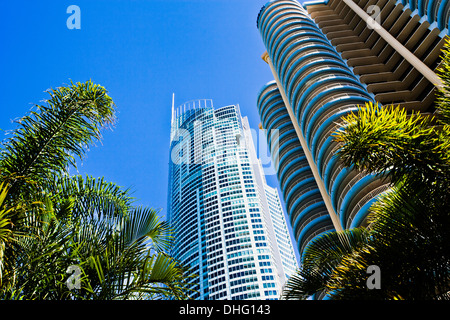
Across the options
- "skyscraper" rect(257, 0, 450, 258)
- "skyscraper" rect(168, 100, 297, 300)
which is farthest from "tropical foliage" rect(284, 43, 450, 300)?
"skyscraper" rect(168, 100, 297, 300)

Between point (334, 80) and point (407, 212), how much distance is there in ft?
147

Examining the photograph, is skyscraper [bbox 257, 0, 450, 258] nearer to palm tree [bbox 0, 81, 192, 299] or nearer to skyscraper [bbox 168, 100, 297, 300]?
palm tree [bbox 0, 81, 192, 299]

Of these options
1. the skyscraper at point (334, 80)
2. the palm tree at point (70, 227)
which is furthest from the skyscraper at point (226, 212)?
the palm tree at point (70, 227)

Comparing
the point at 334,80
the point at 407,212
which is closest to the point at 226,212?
the point at 334,80

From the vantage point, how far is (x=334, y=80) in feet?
156

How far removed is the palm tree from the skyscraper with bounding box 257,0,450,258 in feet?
94.9

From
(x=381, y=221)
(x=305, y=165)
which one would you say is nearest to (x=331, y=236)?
(x=381, y=221)

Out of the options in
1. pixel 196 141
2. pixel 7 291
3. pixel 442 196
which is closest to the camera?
pixel 7 291

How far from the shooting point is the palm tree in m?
4.90

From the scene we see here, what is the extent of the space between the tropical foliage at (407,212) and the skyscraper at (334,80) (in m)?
26.9

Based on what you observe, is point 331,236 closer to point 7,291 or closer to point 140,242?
point 140,242

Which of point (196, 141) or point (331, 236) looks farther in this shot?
point (196, 141)

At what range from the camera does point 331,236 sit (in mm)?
8727
